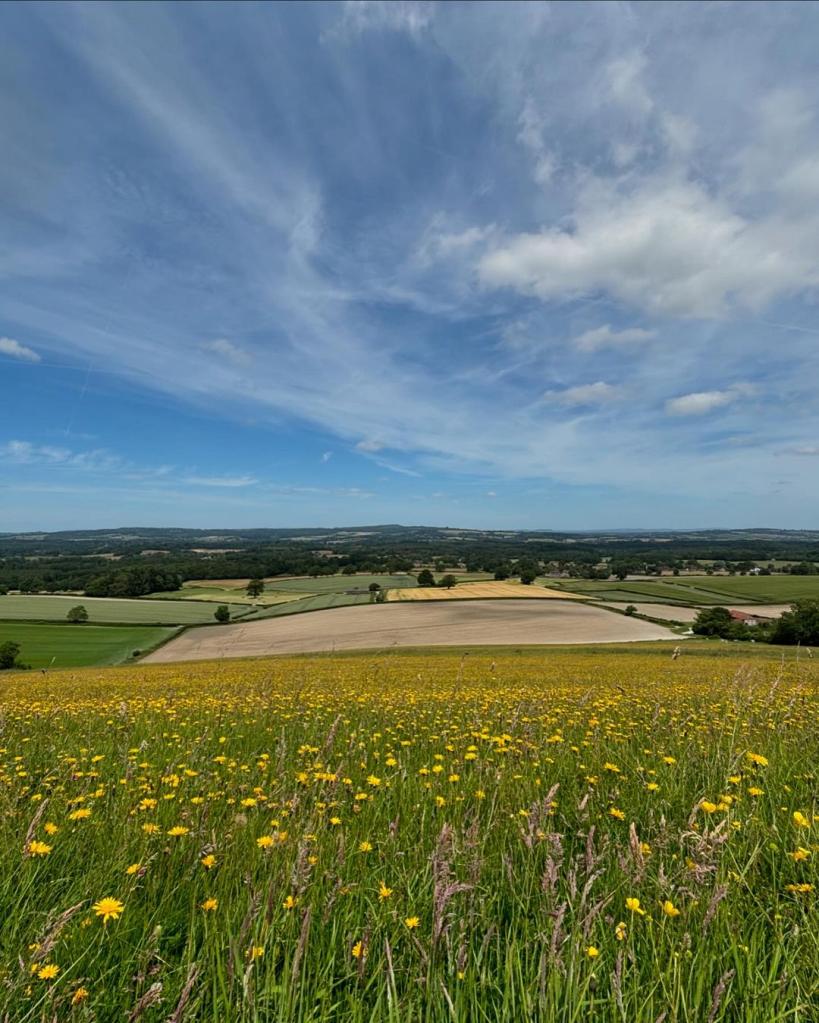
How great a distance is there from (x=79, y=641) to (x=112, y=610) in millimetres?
27854

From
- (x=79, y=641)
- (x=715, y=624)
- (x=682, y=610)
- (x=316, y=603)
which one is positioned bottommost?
(x=682, y=610)

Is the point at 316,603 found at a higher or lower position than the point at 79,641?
lower

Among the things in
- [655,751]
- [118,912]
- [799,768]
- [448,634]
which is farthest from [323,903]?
[448,634]

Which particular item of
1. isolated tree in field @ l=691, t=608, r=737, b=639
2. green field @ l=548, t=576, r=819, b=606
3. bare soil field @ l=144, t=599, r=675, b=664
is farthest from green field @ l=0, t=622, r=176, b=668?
green field @ l=548, t=576, r=819, b=606

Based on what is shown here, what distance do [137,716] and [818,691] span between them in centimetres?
1251

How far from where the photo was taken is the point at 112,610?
283ft

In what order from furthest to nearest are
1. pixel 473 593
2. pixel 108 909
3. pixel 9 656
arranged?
pixel 473 593 < pixel 9 656 < pixel 108 909

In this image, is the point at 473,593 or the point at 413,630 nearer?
the point at 413,630

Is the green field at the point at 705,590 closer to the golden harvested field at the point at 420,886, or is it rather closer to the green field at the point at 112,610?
the green field at the point at 112,610

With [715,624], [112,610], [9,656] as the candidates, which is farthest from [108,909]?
[112,610]

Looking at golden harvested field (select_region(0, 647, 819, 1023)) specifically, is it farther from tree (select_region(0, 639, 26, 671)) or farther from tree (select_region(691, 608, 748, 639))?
tree (select_region(691, 608, 748, 639))

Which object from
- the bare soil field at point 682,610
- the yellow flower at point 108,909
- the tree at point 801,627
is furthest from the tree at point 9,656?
the bare soil field at point 682,610

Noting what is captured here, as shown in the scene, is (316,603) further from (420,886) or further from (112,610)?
(420,886)

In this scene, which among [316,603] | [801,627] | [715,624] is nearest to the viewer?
[801,627]
